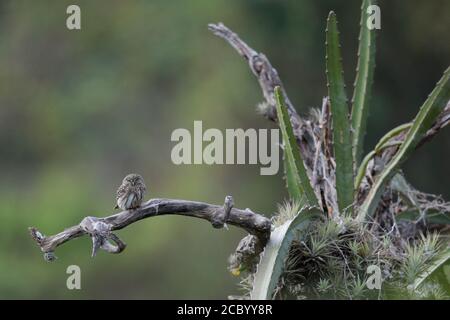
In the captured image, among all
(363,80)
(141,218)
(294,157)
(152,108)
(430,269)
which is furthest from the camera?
(152,108)

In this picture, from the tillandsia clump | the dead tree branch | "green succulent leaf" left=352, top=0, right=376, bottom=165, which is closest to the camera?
the dead tree branch

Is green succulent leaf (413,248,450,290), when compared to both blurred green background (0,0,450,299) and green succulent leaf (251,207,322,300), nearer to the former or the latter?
green succulent leaf (251,207,322,300)

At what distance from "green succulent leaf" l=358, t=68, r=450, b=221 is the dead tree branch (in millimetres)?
317

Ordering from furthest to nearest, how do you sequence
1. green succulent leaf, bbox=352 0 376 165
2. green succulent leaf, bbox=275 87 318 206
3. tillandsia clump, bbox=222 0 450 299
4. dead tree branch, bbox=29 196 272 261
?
green succulent leaf, bbox=352 0 376 165 → green succulent leaf, bbox=275 87 318 206 → tillandsia clump, bbox=222 0 450 299 → dead tree branch, bbox=29 196 272 261

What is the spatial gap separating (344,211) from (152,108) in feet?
19.4

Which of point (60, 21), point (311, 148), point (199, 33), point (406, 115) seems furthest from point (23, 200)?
point (311, 148)

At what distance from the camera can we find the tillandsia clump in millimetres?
1589

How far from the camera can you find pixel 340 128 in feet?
5.96

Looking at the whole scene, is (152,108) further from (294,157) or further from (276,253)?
(276,253)

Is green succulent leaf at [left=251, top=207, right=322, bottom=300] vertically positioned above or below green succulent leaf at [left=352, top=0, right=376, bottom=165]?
below

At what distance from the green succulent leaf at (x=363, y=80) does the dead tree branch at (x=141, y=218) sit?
1.63ft

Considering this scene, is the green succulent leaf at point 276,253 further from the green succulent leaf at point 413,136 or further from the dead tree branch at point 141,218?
the green succulent leaf at point 413,136

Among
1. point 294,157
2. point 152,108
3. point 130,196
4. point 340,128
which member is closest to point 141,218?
point 130,196

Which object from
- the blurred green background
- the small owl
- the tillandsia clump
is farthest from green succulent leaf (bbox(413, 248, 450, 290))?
the blurred green background
